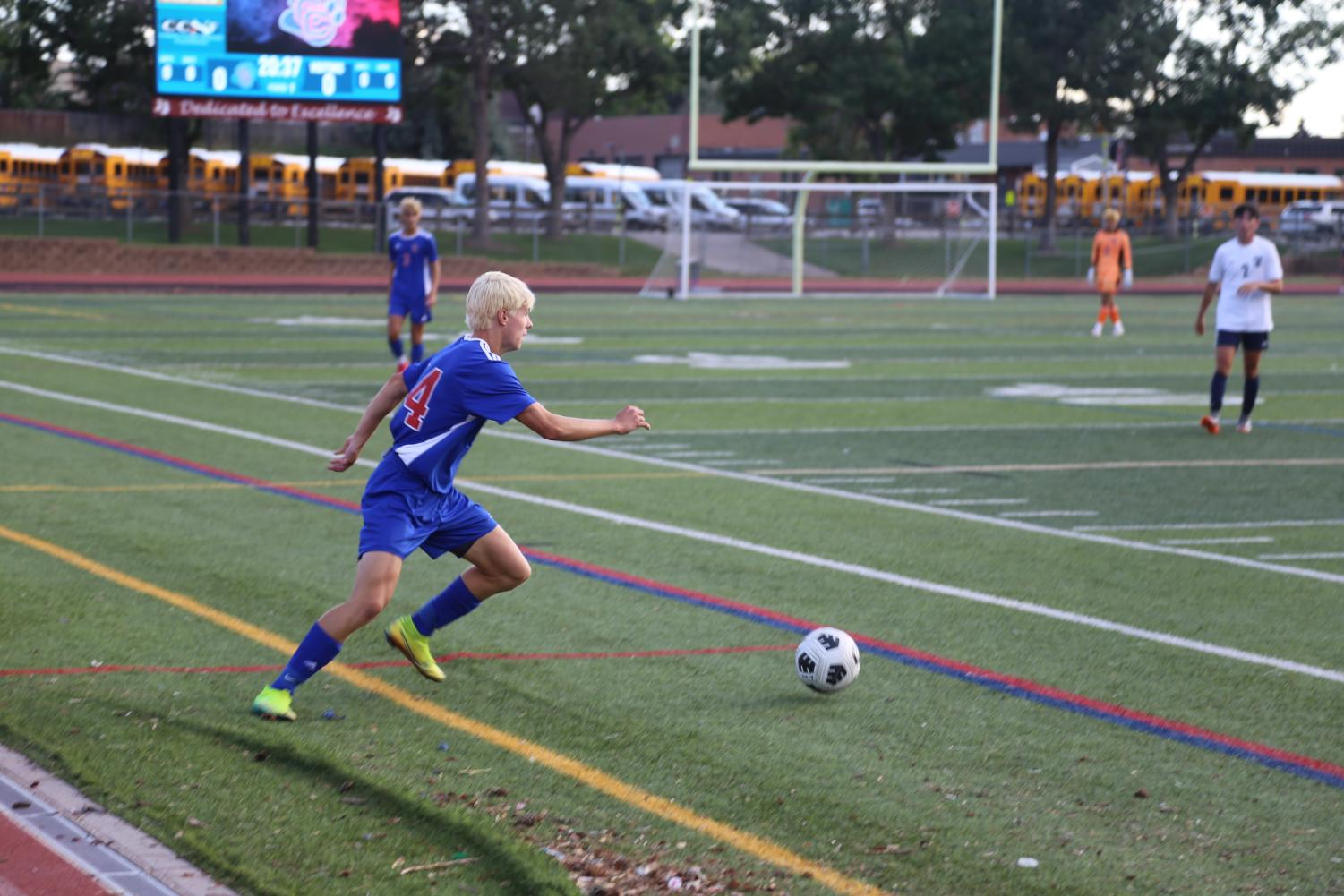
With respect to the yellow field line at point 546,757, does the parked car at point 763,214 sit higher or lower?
higher

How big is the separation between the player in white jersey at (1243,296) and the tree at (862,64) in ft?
99.8

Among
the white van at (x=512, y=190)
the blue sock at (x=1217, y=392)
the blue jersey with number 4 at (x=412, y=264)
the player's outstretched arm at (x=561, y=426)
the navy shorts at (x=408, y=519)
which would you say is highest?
the white van at (x=512, y=190)

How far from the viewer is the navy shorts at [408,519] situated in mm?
5645

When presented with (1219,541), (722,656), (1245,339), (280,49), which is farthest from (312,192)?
(722,656)

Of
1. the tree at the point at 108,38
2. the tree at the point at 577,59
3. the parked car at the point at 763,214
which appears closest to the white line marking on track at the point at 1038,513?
the parked car at the point at 763,214

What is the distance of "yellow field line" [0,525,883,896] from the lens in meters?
4.42

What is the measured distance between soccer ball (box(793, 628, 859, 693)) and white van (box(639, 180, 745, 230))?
96.6ft

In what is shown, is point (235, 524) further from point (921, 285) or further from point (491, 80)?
point (491, 80)

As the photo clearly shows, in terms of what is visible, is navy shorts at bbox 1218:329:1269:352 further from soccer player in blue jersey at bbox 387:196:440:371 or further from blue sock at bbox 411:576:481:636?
blue sock at bbox 411:576:481:636

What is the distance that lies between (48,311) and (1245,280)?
19333 mm

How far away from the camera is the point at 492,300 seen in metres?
5.62

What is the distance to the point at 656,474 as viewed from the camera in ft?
37.4

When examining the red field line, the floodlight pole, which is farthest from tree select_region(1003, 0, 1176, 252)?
the red field line

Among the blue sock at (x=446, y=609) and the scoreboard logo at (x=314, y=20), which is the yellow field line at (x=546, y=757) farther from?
the scoreboard logo at (x=314, y=20)
